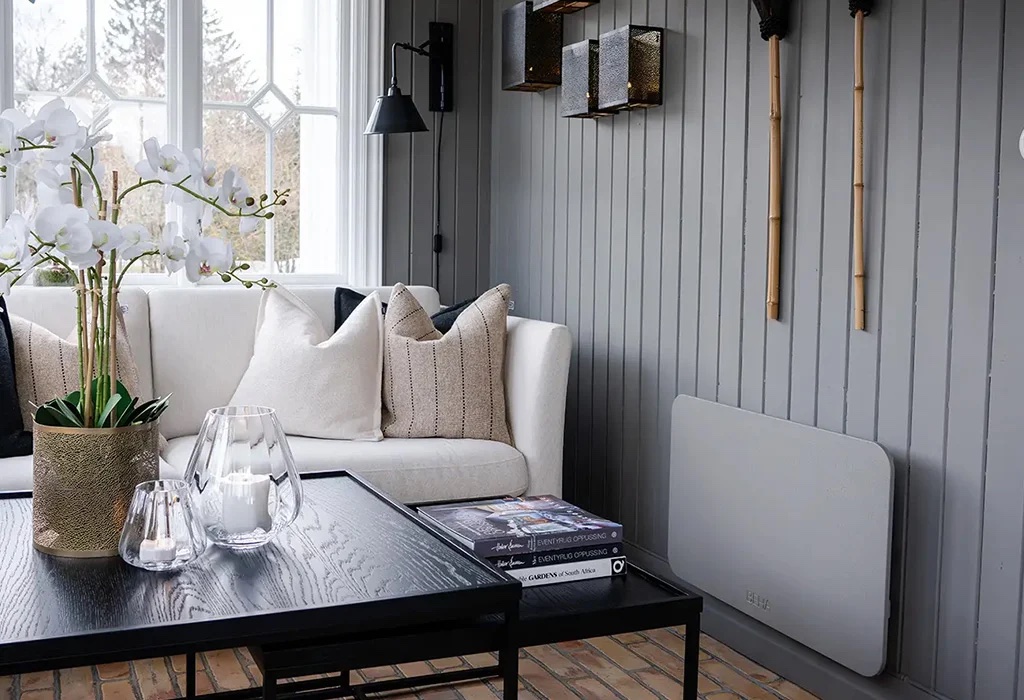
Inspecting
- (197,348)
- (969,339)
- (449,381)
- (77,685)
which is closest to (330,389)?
(449,381)

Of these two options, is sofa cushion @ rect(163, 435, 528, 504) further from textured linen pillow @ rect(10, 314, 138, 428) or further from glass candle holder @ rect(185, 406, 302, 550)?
glass candle holder @ rect(185, 406, 302, 550)

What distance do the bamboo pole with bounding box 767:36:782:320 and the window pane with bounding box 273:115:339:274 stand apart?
1876 millimetres

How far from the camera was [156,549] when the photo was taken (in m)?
1.49

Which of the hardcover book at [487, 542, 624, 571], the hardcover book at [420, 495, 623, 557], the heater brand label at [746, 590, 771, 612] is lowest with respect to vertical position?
the heater brand label at [746, 590, 771, 612]

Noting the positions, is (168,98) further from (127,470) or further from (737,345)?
(127,470)

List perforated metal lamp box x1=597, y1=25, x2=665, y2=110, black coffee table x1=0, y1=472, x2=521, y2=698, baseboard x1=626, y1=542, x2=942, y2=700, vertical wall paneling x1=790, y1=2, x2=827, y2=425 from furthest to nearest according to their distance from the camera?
1. perforated metal lamp box x1=597, y1=25, x2=665, y2=110
2. vertical wall paneling x1=790, y1=2, x2=827, y2=425
3. baseboard x1=626, y1=542, x2=942, y2=700
4. black coffee table x1=0, y1=472, x2=521, y2=698

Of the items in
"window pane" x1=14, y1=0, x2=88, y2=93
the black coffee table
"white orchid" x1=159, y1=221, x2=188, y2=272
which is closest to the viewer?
the black coffee table

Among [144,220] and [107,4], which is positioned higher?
[107,4]

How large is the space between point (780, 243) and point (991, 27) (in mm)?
706

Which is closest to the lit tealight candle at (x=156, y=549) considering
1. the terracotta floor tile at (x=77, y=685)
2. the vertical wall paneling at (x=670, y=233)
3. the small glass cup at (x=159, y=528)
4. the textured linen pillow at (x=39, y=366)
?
the small glass cup at (x=159, y=528)

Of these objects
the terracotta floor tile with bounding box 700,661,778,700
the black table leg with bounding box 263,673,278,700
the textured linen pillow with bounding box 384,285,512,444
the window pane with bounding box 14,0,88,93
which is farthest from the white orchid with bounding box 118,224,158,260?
the window pane with bounding box 14,0,88,93

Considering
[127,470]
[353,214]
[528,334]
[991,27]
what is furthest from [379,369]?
[991,27]

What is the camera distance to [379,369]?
3100mm

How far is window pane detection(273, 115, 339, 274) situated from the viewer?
3852 millimetres
